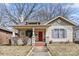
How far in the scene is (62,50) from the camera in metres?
9.24

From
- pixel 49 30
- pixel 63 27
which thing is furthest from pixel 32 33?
pixel 63 27

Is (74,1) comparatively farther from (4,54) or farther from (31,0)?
(4,54)

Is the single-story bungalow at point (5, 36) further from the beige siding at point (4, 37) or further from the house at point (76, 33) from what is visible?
the house at point (76, 33)

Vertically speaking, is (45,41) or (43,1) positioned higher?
(43,1)

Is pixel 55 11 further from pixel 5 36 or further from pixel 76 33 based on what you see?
pixel 5 36

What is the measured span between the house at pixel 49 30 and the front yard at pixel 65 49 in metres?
0.07

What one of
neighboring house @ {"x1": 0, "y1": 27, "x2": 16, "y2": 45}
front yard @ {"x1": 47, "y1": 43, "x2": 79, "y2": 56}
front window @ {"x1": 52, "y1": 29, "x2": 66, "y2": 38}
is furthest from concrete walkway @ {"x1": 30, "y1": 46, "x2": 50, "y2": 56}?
neighboring house @ {"x1": 0, "y1": 27, "x2": 16, "y2": 45}

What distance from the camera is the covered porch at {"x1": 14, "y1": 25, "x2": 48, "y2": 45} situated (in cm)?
918

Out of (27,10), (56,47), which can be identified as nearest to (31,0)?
(27,10)

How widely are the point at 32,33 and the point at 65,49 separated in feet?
1.74

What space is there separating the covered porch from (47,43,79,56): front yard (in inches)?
6.4

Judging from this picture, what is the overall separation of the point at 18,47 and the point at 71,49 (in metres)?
0.77

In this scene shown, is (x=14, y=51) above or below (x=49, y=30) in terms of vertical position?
below

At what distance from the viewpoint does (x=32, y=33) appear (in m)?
9.25
